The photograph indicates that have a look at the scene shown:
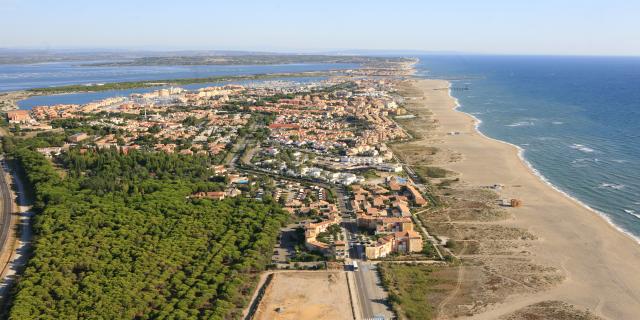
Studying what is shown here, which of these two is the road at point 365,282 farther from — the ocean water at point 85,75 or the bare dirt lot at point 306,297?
the ocean water at point 85,75

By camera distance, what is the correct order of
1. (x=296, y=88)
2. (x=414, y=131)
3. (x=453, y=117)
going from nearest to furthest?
(x=414, y=131) → (x=453, y=117) → (x=296, y=88)

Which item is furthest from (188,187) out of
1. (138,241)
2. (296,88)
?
(296,88)

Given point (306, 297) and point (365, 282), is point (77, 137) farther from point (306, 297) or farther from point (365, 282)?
point (365, 282)

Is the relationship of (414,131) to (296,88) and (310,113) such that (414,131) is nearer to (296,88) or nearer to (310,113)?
(310,113)

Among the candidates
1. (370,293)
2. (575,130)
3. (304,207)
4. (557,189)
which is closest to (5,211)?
(304,207)

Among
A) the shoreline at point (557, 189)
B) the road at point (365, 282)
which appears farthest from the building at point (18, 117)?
the shoreline at point (557, 189)

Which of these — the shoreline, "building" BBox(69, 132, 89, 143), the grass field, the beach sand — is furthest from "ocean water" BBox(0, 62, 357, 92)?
the grass field
